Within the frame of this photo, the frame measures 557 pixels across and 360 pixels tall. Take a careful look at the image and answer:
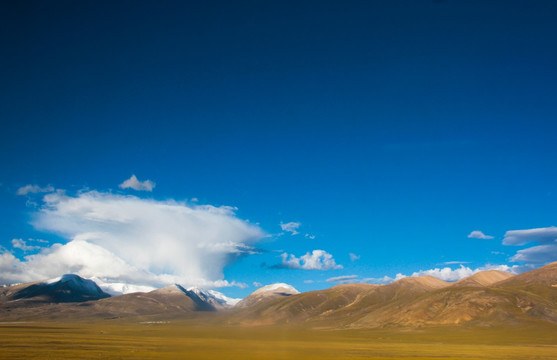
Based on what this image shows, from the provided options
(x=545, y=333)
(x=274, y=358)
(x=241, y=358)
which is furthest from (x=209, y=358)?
(x=545, y=333)

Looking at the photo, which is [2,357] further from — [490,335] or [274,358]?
[490,335]

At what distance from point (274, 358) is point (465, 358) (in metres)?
41.1

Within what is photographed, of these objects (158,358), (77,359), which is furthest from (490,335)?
(77,359)

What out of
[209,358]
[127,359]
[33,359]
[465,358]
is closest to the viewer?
[33,359]

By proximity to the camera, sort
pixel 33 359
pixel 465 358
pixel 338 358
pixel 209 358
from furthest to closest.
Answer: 1. pixel 465 358
2. pixel 338 358
3. pixel 209 358
4. pixel 33 359

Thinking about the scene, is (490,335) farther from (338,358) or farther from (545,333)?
(338,358)

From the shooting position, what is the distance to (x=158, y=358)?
75.2 metres

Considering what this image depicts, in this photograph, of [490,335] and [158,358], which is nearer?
[158,358]

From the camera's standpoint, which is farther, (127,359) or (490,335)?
(490,335)

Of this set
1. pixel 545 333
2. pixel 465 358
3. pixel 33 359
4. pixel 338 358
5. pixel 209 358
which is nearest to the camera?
pixel 33 359

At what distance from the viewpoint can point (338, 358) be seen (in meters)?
84.5

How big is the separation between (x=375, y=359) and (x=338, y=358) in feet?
23.6

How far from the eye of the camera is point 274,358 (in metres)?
82.6

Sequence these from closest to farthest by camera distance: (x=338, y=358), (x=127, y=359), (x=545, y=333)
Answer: (x=127, y=359)
(x=338, y=358)
(x=545, y=333)
